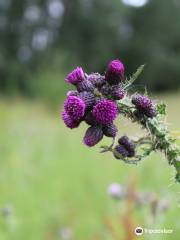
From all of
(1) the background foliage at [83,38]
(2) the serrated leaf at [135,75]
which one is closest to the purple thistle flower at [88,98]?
(2) the serrated leaf at [135,75]

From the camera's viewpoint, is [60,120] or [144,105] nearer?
[144,105]

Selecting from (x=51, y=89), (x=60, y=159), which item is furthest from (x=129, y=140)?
(x=51, y=89)

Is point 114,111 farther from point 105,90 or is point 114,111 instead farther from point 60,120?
point 60,120

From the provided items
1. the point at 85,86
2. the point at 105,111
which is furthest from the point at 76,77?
the point at 105,111

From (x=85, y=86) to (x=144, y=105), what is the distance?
174mm

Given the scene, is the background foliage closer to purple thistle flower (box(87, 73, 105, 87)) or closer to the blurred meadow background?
the blurred meadow background

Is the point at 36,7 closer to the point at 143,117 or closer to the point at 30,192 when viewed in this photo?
the point at 30,192

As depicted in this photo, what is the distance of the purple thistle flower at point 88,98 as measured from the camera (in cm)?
173

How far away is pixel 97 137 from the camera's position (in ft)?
5.80

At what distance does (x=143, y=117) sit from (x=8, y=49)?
117ft

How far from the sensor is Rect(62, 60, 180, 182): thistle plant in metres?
1.72

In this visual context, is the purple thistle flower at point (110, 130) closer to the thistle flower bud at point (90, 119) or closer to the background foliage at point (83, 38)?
the thistle flower bud at point (90, 119)

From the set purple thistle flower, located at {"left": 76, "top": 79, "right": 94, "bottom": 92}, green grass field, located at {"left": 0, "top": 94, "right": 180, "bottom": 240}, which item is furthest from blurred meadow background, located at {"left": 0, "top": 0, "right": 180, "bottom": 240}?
purple thistle flower, located at {"left": 76, "top": 79, "right": 94, "bottom": 92}

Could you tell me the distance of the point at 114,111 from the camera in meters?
1.69
